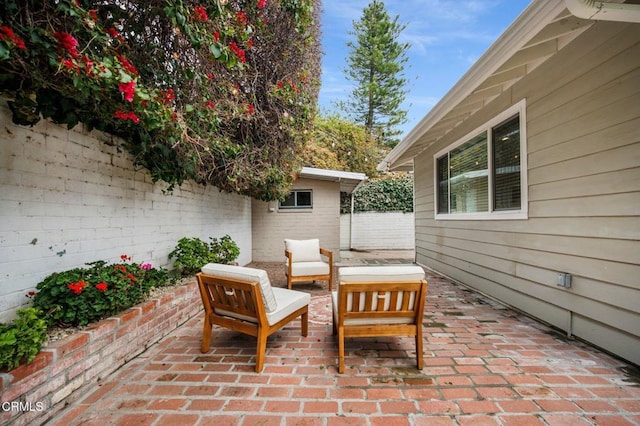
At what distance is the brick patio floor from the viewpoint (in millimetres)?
1716

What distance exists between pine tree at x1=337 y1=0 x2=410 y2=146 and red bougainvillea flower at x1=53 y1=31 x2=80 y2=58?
613 inches

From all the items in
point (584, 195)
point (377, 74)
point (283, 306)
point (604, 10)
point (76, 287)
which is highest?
point (377, 74)

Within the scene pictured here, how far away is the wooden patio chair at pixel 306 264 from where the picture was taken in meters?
4.84

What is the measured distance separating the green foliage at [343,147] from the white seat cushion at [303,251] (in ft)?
26.0

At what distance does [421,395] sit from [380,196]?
9.76 metres

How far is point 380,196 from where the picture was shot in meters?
11.3

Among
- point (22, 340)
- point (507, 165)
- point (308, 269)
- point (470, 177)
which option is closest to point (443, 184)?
point (470, 177)

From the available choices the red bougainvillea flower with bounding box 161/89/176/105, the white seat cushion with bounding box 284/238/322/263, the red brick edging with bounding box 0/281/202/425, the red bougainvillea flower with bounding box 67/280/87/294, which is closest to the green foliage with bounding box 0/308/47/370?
the red brick edging with bounding box 0/281/202/425

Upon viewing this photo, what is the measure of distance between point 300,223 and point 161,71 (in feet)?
19.4

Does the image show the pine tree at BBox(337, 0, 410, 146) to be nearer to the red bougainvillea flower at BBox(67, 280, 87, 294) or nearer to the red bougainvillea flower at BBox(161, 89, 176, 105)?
the red bougainvillea flower at BBox(161, 89, 176, 105)

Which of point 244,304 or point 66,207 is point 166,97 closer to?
point 66,207

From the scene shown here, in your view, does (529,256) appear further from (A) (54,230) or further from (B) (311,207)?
(B) (311,207)

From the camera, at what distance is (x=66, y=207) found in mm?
2275

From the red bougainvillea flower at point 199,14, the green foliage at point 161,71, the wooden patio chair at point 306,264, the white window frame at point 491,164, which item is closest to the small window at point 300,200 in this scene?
the wooden patio chair at point 306,264
